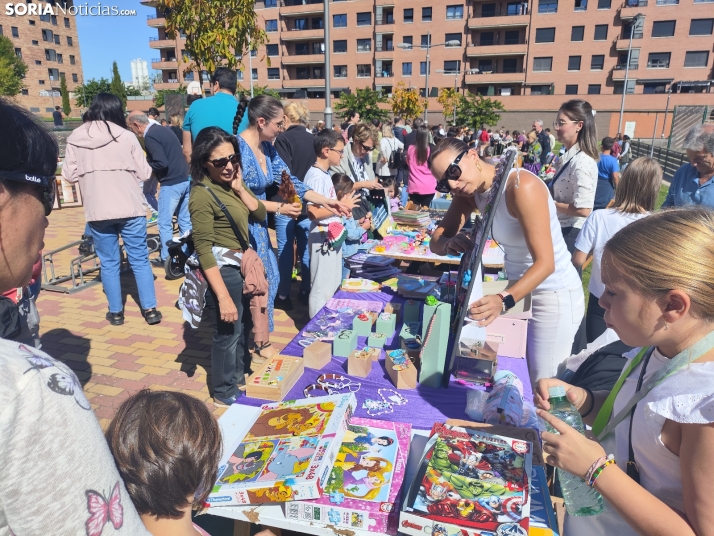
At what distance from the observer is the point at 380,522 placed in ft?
4.78

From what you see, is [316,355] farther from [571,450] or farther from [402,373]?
[571,450]

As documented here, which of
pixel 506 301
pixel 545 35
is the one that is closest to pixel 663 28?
pixel 545 35

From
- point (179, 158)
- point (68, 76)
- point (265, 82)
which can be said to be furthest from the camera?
point (68, 76)

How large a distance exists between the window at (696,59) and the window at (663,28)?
205 cm

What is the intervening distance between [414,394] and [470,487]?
791 mm

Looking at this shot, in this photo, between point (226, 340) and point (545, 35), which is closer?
point (226, 340)

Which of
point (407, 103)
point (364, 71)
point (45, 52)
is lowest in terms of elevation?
point (407, 103)

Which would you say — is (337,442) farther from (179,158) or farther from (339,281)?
(179,158)

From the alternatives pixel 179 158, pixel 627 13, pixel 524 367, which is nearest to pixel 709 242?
pixel 524 367

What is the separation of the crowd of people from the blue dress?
16mm

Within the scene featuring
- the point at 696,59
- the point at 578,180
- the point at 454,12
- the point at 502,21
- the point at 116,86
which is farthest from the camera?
the point at 116,86

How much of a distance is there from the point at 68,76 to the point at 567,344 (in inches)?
2813

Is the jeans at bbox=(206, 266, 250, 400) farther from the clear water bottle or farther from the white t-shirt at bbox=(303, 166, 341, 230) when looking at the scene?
the clear water bottle

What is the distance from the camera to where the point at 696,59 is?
116 ft
